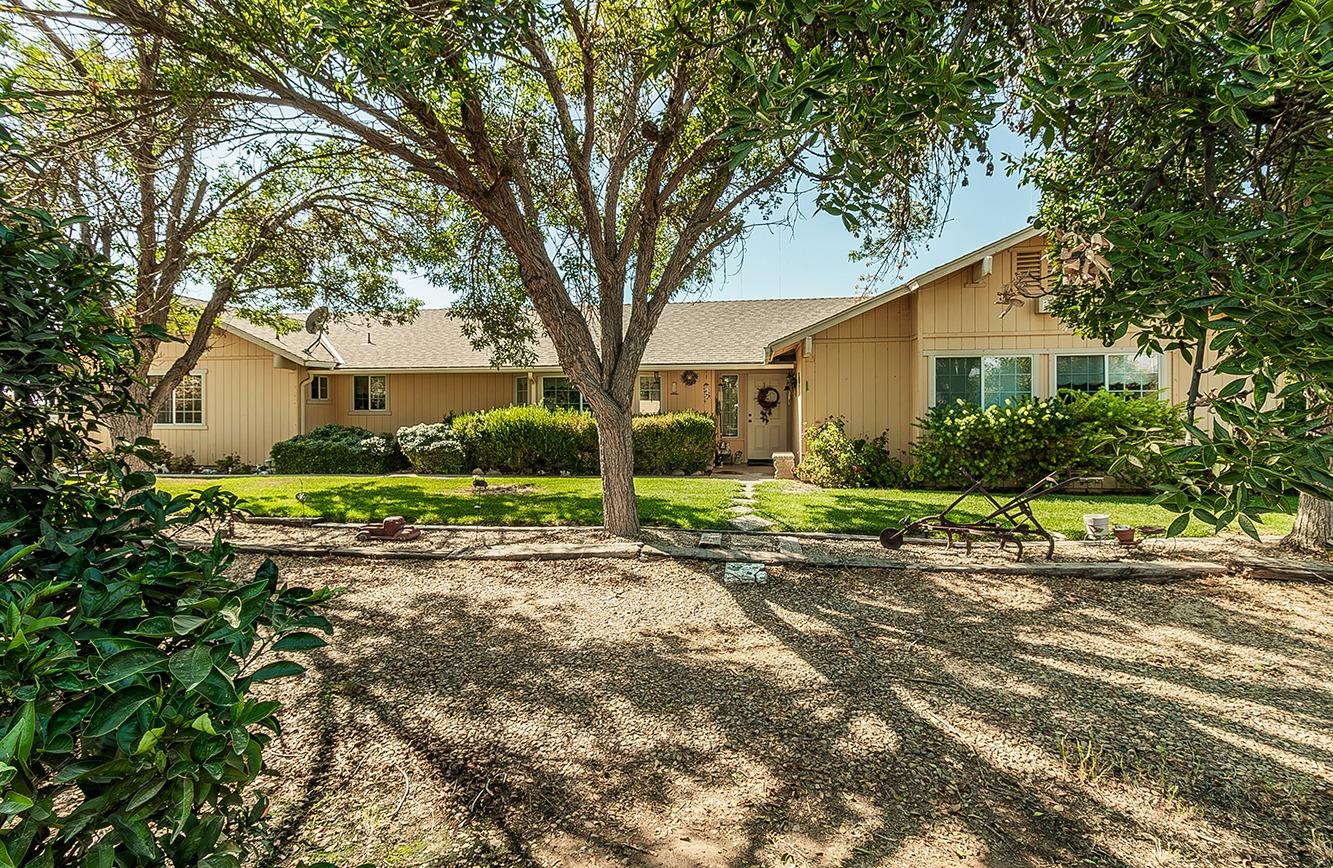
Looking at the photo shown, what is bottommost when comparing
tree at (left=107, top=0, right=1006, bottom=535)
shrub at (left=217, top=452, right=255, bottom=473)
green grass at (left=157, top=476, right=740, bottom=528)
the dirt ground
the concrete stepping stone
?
the dirt ground

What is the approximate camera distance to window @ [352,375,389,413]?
16609mm

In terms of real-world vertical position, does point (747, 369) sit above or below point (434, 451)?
above

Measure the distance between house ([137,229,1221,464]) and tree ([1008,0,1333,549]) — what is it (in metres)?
8.19

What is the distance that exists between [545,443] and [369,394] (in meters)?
7.13

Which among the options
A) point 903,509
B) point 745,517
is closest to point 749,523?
point 745,517

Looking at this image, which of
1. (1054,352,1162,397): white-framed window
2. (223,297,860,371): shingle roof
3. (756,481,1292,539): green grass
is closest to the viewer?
(756,481,1292,539): green grass

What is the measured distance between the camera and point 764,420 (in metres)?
16.3

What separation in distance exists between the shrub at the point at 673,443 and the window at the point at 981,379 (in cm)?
505

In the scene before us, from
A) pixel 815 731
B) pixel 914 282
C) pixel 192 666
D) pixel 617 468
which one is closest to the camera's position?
pixel 192 666

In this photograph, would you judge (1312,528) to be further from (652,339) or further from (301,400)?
(301,400)

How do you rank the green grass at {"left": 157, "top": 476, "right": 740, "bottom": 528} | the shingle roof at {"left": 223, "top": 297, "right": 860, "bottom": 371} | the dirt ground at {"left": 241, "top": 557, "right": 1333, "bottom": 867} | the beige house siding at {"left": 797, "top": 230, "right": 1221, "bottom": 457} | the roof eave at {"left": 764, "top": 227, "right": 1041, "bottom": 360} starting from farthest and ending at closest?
the shingle roof at {"left": 223, "top": 297, "right": 860, "bottom": 371} → the beige house siding at {"left": 797, "top": 230, "right": 1221, "bottom": 457} → the roof eave at {"left": 764, "top": 227, "right": 1041, "bottom": 360} → the green grass at {"left": 157, "top": 476, "right": 740, "bottom": 528} → the dirt ground at {"left": 241, "top": 557, "right": 1333, "bottom": 867}

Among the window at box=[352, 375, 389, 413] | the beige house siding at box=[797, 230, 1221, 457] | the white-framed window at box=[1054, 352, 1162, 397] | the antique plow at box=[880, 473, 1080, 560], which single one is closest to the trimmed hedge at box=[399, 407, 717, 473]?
the beige house siding at box=[797, 230, 1221, 457]

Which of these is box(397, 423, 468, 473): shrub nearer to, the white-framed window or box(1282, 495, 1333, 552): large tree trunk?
the white-framed window

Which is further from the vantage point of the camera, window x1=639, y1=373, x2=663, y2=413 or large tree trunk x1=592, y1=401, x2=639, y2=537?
window x1=639, y1=373, x2=663, y2=413
